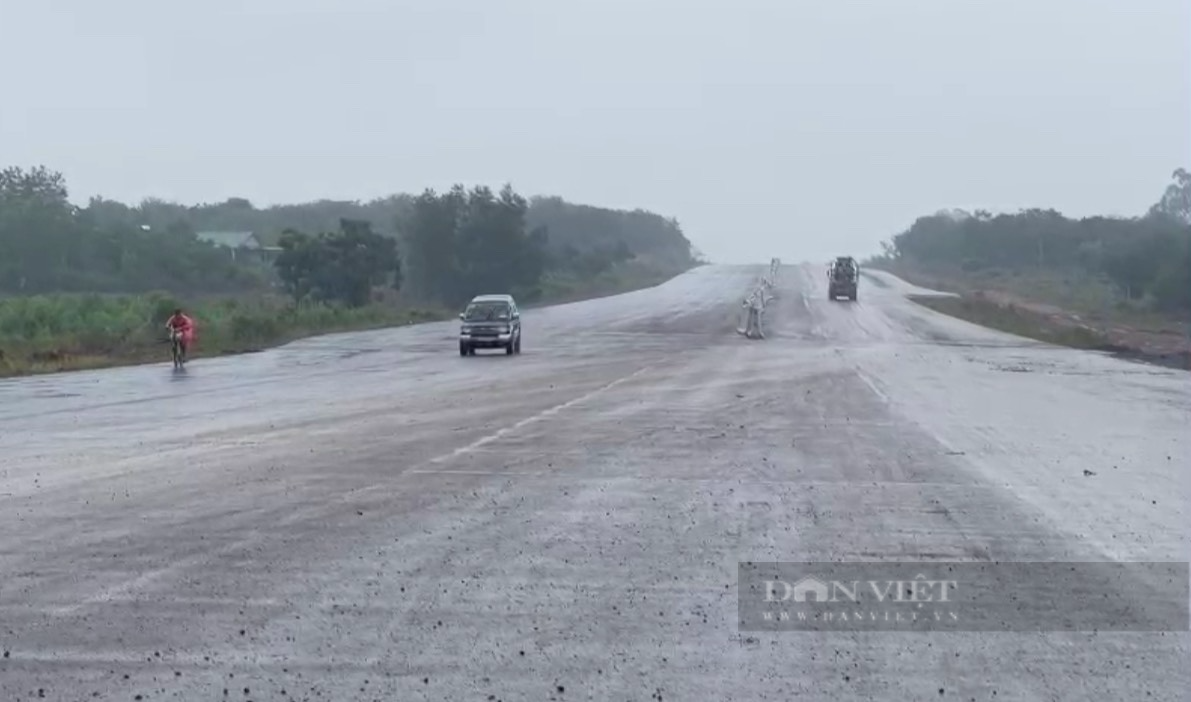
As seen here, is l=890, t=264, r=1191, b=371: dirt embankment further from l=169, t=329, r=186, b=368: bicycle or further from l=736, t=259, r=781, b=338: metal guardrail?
l=169, t=329, r=186, b=368: bicycle

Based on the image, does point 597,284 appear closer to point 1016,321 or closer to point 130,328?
point 1016,321

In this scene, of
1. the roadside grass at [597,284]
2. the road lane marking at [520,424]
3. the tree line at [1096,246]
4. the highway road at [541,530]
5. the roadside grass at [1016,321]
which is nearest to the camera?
the highway road at [541,530]

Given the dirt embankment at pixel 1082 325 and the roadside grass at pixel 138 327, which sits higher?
the roadside grass at pixel 138 327

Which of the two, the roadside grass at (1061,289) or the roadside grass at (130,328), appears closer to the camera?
the roadside grass at (130,328)

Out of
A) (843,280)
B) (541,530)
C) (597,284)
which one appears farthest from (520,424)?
(597,284)

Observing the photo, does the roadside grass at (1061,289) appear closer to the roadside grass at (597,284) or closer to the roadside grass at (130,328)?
the roadside grass at (597,284)

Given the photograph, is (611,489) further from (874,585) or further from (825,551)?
(874,585)

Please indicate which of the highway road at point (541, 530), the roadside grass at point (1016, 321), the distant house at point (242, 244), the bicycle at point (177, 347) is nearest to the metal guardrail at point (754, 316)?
the roadside grass at point (1016, 321)

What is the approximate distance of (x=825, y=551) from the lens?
1198 centimetres

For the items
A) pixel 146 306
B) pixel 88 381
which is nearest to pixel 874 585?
pixel 88 381

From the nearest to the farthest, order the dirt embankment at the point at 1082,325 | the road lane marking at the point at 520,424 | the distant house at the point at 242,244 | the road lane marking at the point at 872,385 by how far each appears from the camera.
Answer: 1. the road lane marking at the point at 520,424
2. the road lane marking at the point at 872,385
3. the dirt embankment at the point at 1082,325
4. the distant house at the point at 242,244

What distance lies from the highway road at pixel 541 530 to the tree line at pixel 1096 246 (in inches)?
2232

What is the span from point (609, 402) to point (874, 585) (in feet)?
55.3

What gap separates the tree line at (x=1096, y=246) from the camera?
84.9 m
